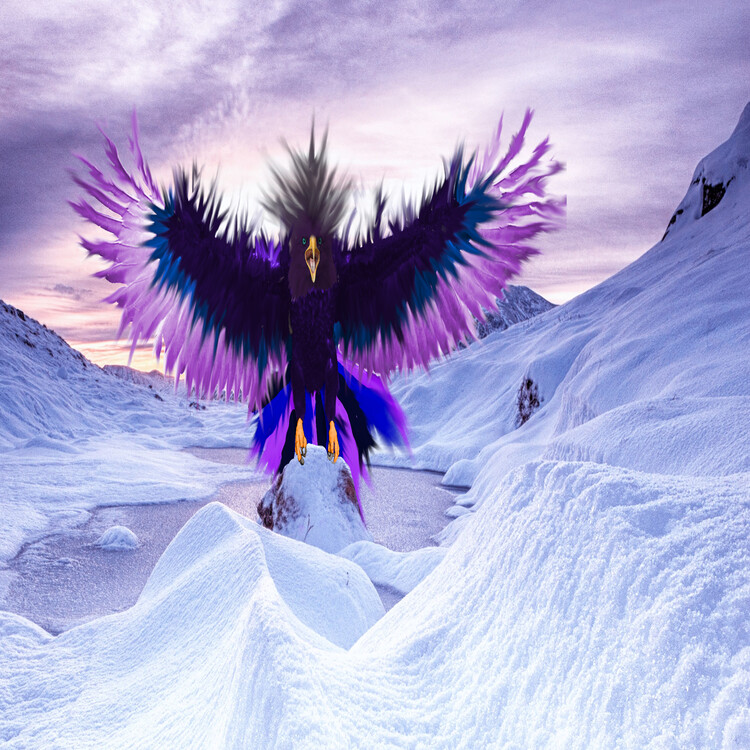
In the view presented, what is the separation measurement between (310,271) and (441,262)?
0.65 metres

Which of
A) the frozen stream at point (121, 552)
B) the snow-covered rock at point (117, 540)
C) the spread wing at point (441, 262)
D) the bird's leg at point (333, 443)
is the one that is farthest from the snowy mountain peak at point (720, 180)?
the snow-covered rock at point (117, 540)

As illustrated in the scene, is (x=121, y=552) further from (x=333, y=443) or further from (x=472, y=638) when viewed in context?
(x=472, y=638)

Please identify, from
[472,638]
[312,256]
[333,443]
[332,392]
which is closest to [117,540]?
[333,443]

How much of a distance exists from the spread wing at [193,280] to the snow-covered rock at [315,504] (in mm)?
744

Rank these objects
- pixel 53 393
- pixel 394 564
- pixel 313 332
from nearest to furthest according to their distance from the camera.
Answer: pixel 313 332 < pixel 394 564 < pixel 53 393

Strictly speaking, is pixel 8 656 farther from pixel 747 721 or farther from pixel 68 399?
pixel 68 399

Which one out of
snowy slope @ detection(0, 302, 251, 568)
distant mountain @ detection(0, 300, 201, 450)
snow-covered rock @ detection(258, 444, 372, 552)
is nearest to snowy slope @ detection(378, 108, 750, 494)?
snow-covered rock @ detection(258, 444, 372, 552)

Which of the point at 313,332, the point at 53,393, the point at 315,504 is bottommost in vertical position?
the point at 315,504

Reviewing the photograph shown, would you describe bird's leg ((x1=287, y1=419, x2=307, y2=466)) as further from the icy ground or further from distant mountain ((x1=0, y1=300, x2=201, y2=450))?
distant mountain ((x1=0, y1=300, x2=201, y2=450))

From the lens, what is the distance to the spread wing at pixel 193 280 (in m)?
2.61

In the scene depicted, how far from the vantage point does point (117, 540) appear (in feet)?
15.3

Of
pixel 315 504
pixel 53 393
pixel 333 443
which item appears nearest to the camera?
pixel 333 443

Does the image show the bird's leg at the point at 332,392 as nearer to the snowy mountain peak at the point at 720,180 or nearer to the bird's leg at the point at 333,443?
the bird's leg at the point at 333,443

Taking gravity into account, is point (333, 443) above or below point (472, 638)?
above
